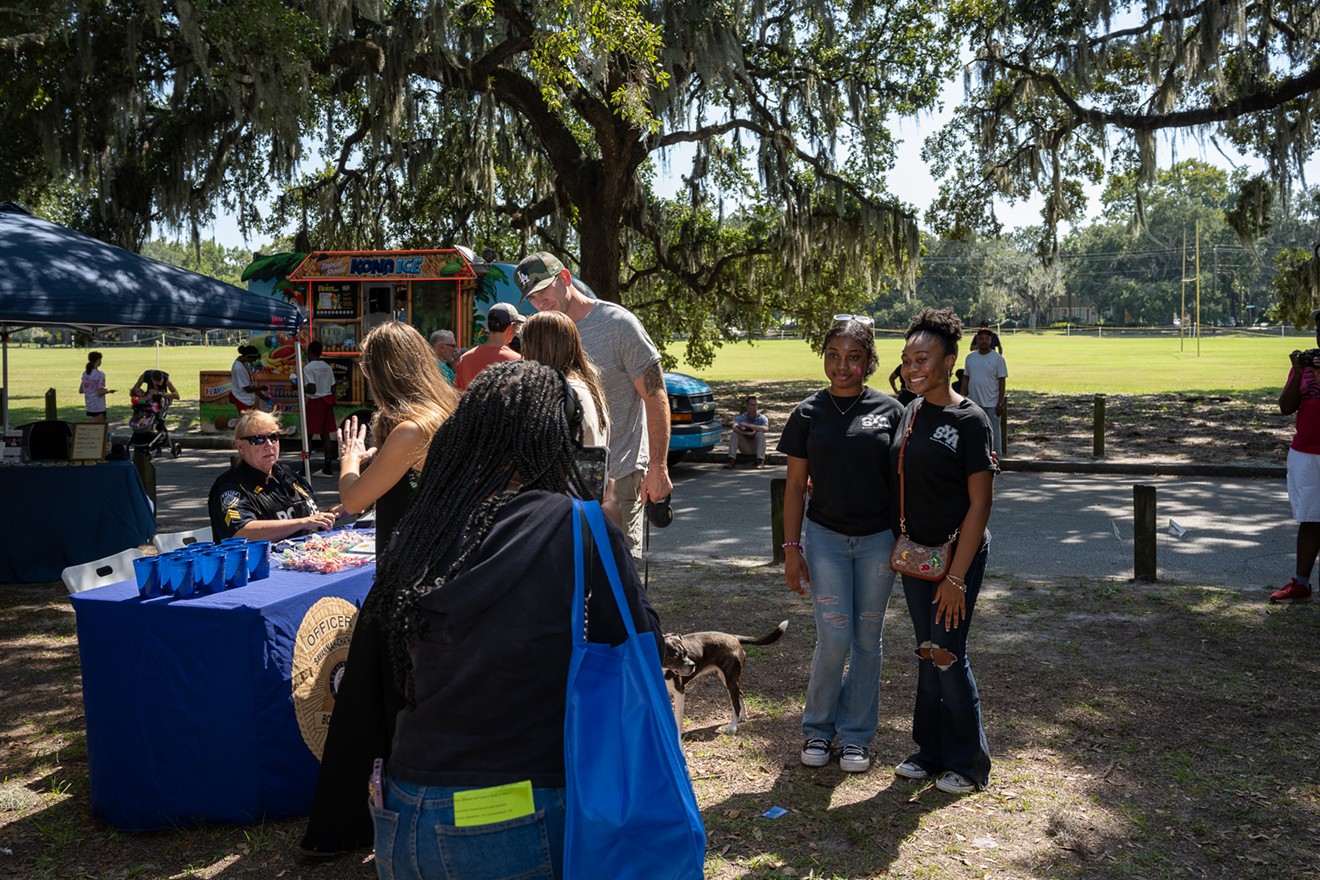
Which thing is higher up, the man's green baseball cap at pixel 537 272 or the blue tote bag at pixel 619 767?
the man's green baseball cap at pixel 537 272

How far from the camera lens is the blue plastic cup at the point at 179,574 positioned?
12.9 ft

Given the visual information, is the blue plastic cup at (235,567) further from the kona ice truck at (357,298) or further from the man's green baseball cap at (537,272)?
the kona ice truck at (357,298)

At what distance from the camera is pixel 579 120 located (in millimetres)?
23922

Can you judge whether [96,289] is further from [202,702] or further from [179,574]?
[202,702]

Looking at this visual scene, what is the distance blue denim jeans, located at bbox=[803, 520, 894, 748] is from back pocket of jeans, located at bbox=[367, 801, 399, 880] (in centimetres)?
271

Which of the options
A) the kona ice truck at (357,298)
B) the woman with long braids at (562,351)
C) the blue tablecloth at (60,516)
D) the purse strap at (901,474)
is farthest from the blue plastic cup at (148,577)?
the kona ice truck at (357,298)

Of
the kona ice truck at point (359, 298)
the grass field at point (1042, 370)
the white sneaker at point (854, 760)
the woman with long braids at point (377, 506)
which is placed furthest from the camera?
the grass field at point (1042, 370)

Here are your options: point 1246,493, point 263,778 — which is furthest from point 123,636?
point 1246,493

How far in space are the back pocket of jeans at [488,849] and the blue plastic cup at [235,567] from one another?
2.45m

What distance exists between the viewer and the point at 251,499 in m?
5.34

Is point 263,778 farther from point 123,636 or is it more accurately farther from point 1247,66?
point 1247,66

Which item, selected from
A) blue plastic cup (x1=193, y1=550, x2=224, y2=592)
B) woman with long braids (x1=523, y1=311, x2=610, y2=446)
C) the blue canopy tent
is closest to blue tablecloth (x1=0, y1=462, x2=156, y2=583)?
the blue canopy tent

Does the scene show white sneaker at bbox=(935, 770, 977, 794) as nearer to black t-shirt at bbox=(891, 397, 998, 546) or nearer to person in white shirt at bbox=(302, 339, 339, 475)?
black t-shirt at bbox=(891, 397, 998, 546)

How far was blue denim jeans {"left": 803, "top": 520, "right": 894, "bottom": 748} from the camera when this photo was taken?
4.46 m
